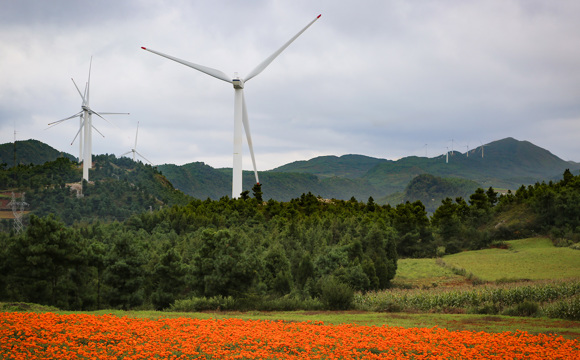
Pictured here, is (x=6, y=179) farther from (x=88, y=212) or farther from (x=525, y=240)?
(x=525, y=240)

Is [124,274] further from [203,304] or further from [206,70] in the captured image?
[206,70]

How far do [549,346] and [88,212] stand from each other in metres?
186

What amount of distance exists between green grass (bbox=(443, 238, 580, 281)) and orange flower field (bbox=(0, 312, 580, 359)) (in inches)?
2354

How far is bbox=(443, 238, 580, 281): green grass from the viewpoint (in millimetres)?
82562

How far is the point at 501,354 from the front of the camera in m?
21.4

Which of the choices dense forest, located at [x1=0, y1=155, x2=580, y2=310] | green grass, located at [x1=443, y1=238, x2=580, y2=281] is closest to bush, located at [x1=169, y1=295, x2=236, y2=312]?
dense forest, located at [x1=0, y1=155, x2=580, y2=310]

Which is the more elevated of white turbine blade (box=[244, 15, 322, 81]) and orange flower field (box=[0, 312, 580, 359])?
white turbine blade (box=[244, 15, 322, 81])

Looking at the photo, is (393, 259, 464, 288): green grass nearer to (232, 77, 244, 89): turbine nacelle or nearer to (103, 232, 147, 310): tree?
(103, 232, 147, 310): tree

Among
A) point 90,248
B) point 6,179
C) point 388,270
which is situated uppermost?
point 6,179

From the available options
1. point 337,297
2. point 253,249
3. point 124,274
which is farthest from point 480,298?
point 124,274

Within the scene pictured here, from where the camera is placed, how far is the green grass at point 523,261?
271 ft

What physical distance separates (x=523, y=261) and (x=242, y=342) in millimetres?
89989

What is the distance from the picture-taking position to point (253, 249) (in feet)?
228

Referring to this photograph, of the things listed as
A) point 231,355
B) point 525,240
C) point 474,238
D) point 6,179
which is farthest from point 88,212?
point 231,355
